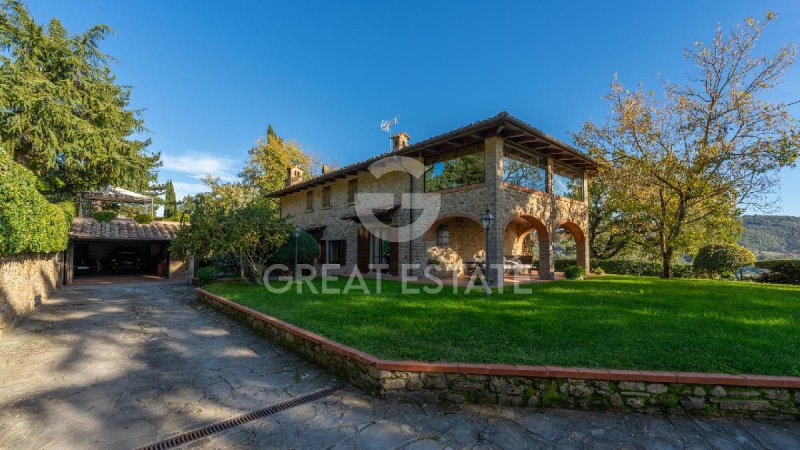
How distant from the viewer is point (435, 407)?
3875 mm

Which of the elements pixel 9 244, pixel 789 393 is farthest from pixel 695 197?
pixel 9 244

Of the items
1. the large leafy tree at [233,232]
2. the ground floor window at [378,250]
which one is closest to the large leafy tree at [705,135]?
the ground floor window at [378,250]

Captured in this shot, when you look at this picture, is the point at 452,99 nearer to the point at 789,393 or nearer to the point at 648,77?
the point at 648,77

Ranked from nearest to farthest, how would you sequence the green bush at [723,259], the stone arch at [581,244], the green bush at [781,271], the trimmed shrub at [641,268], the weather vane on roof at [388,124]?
the green bush at [723,259] → the green bush at [781,271] → the stone arch at [581,244] → the weather vane on roof at [388,124] → the trimmed shrub at [641,268]

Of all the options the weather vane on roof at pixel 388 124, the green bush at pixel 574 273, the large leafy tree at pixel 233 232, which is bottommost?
the green bush at pixel 574 273

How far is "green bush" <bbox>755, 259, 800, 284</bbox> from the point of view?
15.0m

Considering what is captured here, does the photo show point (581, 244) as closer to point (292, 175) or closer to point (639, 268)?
point (639, 268)

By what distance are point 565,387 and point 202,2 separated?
49.7 ft

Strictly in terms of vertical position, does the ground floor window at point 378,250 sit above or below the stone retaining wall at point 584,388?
above

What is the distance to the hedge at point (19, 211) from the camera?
6488mm

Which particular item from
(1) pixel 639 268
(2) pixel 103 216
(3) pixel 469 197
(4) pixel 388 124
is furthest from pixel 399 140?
(2) pixel 103 216

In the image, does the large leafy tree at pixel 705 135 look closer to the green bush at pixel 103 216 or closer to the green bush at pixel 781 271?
the green bush at pixel 781 271

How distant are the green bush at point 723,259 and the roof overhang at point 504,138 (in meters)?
7.01

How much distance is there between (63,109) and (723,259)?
29.1 m
